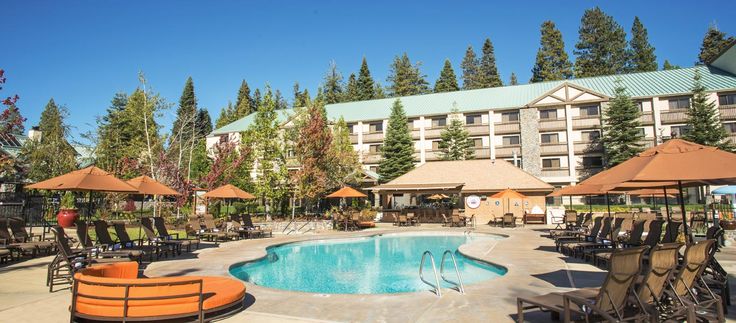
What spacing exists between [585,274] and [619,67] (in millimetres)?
65957

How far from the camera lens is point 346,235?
21688 millimetres

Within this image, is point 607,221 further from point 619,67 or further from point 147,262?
point 619,67

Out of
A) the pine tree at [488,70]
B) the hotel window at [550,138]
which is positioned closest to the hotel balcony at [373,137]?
the hotel window at [550,138]

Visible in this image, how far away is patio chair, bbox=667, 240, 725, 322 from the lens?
16.2 feet

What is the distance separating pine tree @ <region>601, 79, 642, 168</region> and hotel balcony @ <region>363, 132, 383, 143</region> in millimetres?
24947

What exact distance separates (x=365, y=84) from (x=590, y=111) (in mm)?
38933

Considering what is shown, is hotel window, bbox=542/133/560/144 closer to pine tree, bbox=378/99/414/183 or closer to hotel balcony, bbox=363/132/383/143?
pine tree, bbox=378/99/414/183

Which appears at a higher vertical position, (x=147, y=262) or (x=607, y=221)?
(x=607, y=221)

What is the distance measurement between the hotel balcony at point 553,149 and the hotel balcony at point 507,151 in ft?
7.94

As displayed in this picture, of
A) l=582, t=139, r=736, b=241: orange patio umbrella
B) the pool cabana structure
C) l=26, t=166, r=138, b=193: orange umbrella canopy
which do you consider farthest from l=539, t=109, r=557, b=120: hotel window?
l=26, t=166, r=138, b=193: orange umbrella canopy

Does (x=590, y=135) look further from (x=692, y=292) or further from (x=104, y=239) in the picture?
(x=104, y=239)

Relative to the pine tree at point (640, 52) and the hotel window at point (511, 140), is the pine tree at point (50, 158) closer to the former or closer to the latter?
the hotel window at point (511, 140)

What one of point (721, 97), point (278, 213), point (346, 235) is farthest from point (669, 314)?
point (721, 97)

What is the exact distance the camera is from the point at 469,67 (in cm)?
7681
